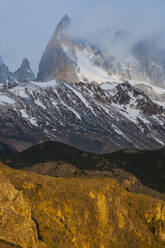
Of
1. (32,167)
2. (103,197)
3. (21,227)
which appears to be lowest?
(21,227)

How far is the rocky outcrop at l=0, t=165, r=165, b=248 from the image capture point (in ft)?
223

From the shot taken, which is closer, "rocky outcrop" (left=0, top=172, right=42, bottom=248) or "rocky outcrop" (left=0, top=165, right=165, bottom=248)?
"rocky outcrop" (left=0, top=172, right=42, bottom=248)

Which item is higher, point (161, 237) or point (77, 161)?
point (77, 161)

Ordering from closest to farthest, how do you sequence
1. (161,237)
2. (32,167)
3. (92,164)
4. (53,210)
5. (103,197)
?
(53,210) < (103,197) < (161,237) < (32,167) < (92,164)

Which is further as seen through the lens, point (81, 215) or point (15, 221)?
point (81, 215)

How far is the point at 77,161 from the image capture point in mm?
199750

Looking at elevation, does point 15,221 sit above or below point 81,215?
below

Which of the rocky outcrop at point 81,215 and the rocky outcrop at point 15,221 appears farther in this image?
the rocky outcrop at point 81,215

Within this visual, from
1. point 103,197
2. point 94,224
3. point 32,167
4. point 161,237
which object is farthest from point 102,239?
point 32,167

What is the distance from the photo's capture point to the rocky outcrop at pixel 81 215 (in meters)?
68.1

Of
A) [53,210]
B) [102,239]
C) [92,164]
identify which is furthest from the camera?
[92,164]

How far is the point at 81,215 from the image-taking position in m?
79.1

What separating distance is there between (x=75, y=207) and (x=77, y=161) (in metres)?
121

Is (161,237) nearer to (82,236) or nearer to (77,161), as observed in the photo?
(82,236)
